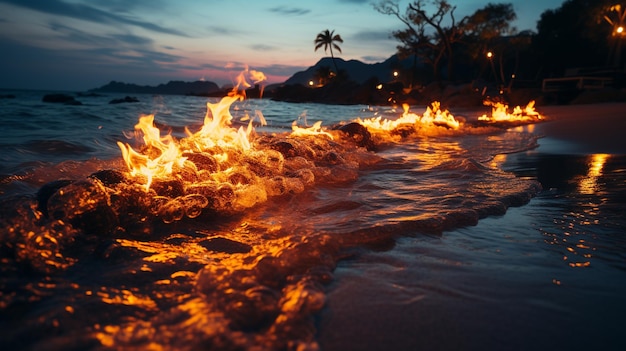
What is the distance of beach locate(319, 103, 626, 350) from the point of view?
154 centimetres

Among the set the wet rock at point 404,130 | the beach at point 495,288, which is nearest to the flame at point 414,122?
the wet rock at point 404,130

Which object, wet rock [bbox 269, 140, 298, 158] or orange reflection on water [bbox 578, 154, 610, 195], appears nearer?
orange reflection on water [bbox 578, 154, 610, 195]

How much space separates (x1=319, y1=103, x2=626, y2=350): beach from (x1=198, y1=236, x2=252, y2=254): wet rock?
2.32 feet

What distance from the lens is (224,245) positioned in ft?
8.45

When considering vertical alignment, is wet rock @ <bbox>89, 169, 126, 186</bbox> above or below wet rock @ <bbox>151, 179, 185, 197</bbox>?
Answer: above

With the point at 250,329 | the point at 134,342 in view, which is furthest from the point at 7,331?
the point at 250,329

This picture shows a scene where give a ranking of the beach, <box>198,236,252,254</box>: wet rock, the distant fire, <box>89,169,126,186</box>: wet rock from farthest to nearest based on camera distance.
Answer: the distant fire → <box>89,169,126,186</box>: wet rock → <box>198,236,252,254</box>: wet rock → the beach

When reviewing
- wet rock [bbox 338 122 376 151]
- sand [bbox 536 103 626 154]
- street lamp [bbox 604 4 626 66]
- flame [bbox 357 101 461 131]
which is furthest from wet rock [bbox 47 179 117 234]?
street lamp [bbox 604 4 626 66]

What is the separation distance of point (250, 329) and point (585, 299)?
165cm

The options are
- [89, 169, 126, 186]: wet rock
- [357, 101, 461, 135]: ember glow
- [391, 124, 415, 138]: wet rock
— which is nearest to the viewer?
[89, 169, 126, 186]: wet rock

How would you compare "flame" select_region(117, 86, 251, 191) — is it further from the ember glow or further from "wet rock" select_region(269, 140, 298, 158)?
the ember glow

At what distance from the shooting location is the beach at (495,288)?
5.07ft

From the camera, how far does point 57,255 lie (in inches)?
86.7

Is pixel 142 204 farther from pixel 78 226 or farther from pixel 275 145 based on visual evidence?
pixel 275 145
